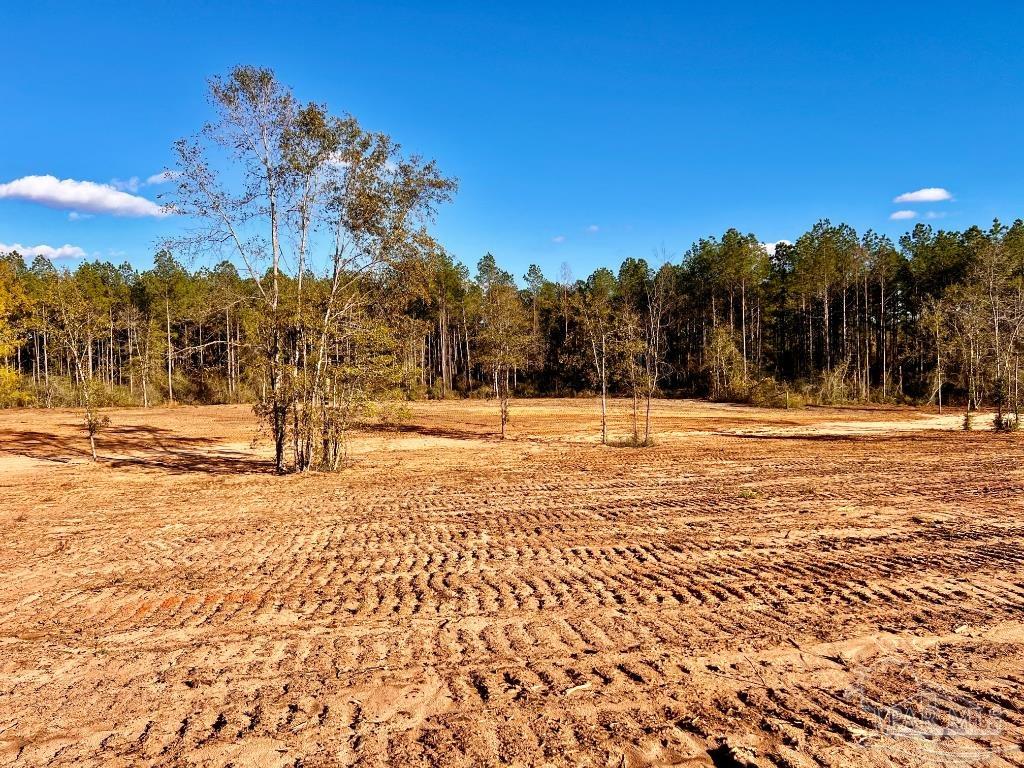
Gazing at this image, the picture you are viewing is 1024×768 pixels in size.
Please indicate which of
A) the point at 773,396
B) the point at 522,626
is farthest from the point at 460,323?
the point at 522,626

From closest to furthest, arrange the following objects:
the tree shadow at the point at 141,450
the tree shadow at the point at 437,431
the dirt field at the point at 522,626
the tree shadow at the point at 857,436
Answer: the dirt field at the point at 522,626
the tree shadow at the point at 141,450
the tree shadow at the point at 857,436
the tree shadow at the point at 437,431

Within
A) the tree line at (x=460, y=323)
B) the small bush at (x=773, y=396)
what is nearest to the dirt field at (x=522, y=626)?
the tree line at (x=460, y=323)

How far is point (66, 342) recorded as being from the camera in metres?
17.7

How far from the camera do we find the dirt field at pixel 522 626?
3521 millimetres

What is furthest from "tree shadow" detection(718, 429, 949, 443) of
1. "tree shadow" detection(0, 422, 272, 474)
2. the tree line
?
"tree shadow" detection(0, 422, 272, 474)

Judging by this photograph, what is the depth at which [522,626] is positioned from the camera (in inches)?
210

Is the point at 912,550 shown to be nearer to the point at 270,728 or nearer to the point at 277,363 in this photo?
the point at 270,728

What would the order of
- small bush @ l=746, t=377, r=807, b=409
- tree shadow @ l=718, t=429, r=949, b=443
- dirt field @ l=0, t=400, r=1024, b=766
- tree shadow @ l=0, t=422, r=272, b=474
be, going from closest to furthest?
dirt field @ l=0, t=400, r=1024, b=766
tree shadow @ l=0, t=422, r=272, b=474
tree shadow @ l=718, t=429, r=949, b=443
small bush @ l=746, t=377, r=807, b=409

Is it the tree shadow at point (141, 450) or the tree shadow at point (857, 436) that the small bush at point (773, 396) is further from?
the tree shadow at point (141, 450)

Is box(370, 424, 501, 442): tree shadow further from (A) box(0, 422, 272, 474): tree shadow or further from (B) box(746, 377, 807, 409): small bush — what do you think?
(B) box(746, 377, 807, 409): small bush

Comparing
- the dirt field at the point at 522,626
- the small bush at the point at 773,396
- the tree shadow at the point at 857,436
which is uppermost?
the small bush at the point at 773,396

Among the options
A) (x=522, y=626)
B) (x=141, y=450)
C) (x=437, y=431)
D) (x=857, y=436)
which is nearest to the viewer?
(x=522, y=626)

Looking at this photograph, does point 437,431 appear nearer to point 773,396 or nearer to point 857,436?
point 857,436

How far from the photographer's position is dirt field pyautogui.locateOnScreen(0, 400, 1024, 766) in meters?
3.52
